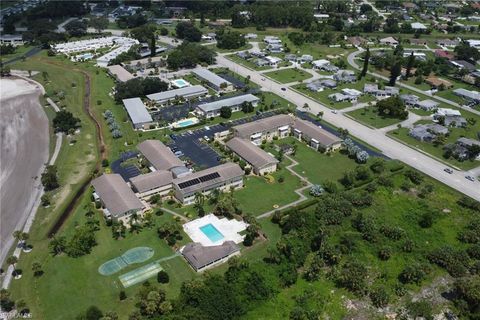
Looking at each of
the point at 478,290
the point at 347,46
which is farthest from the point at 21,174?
the point at 347,46

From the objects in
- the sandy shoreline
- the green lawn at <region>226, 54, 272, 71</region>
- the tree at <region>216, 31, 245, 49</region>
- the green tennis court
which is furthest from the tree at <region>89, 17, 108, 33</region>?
the green tennis court

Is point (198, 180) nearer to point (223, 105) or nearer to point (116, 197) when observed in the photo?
point (116, 197)

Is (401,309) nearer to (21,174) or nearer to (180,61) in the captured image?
(21,174)

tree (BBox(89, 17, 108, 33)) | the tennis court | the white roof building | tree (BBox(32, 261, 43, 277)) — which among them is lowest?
the tennis court

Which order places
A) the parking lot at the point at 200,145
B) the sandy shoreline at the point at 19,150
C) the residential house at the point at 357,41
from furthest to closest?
the residential house at the point at 357,41 < the parking lot at the point at 200,145 < the sandy shoreline at the point at 19,150

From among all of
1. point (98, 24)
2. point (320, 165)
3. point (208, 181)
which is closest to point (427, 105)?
point (320, 165)

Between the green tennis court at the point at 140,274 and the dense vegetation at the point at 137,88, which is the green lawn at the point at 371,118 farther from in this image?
the green tennis court at the point at 140,274

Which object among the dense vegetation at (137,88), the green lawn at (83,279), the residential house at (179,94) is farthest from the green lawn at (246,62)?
the green lawn at (83,279)

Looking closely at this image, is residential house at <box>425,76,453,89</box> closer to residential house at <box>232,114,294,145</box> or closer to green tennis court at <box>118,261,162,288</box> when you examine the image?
residential house at <box>232,114,294,145</box>
